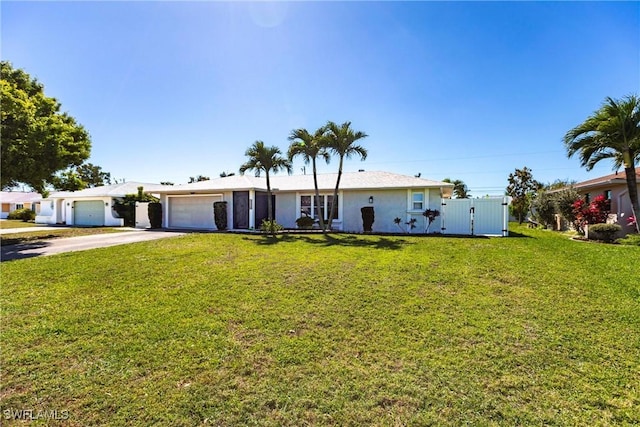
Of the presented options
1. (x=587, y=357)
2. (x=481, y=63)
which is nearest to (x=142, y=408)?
(x=587, y=357)

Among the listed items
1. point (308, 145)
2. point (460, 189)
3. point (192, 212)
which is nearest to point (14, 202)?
point (192, 212)

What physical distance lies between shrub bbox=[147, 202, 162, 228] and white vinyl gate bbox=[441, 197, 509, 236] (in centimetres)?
1918

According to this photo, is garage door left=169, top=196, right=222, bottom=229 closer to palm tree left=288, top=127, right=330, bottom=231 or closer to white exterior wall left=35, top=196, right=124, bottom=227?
palm tree left=288, top=127, right=330, bottom=231

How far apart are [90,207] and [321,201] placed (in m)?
22.0

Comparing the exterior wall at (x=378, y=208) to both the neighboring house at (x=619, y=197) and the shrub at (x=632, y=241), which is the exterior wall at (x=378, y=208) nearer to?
the shrub at (x=632, y=241)

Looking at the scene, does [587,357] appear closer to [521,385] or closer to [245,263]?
[521,385]

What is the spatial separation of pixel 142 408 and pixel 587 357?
518 centimetres

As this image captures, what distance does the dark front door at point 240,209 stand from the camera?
19922 mm

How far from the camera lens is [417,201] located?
17.6 meters

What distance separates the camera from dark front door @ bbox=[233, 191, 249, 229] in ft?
65.4

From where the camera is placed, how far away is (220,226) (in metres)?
19.5

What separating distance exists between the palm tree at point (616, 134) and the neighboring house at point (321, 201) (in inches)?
165

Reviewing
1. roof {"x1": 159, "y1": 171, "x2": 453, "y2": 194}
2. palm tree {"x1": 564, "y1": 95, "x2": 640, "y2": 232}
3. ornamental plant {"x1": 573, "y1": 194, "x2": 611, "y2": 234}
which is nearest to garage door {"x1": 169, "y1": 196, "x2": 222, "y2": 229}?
roof {"x1": 159, "y1": 171, "x2": 453, "y2": 194}

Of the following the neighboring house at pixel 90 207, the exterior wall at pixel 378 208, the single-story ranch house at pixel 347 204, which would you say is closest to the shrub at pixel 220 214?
the single-story ranch house at pixel 347 204
